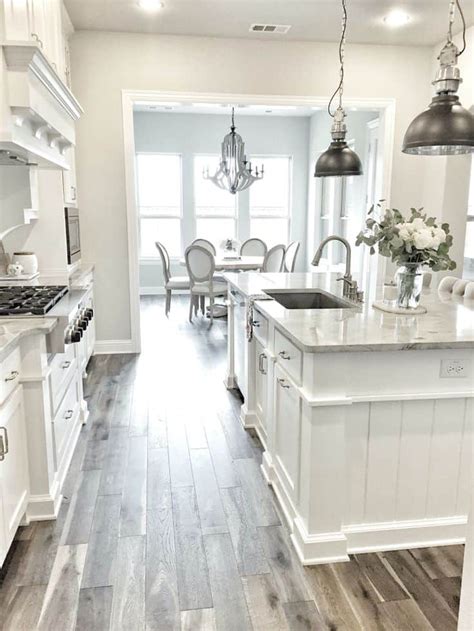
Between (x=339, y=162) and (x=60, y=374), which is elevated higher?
(x=339, y=162)

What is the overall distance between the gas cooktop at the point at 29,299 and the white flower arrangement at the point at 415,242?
166 centimetres

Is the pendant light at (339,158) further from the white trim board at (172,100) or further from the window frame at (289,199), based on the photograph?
the window frame at (289,199)

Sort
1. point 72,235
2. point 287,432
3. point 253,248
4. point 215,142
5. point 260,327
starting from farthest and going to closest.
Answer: point 215,142 < point 253,248 < point 72,235 < point 260,327 < point 287,432

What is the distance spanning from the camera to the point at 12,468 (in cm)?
217

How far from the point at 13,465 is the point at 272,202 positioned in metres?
8.35

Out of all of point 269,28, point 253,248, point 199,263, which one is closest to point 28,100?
point 269,28

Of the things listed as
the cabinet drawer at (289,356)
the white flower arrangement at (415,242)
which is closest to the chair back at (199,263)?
the cabinet drawer at (289,356)

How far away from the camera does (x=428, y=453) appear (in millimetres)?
2199

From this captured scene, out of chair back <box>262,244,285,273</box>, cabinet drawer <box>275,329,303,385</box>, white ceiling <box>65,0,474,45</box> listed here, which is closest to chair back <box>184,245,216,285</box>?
chair back <box>262,244,285,273</box>

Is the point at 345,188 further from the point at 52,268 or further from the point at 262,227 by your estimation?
the point at 52,268

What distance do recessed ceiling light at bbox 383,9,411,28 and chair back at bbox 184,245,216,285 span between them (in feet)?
10.1

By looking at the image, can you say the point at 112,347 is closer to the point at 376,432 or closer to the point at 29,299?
the point at 29,299

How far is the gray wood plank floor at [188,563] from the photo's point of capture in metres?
1.87

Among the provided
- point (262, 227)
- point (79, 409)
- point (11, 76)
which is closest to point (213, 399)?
point (79, 409)
